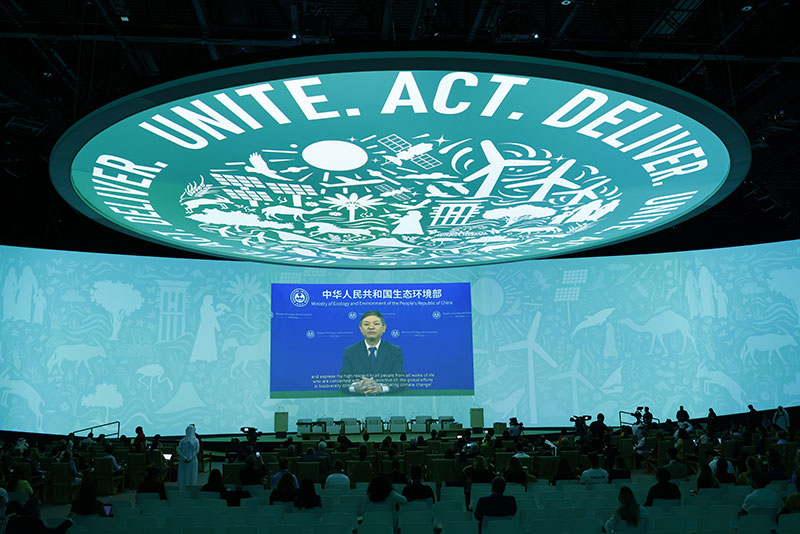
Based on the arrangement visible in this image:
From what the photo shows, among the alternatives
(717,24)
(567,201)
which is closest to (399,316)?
(567,201)

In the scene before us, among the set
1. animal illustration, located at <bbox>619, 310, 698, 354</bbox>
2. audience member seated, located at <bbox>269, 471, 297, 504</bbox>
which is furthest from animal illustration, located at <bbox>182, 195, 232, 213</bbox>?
animal illustration, located at <bbox>619, 310, 698, 354</bbox>

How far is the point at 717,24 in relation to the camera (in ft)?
40.6

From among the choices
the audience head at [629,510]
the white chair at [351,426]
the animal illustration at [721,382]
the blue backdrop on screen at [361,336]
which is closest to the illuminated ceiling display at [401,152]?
the audience head at [629,510]

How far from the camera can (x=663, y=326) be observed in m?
20.4

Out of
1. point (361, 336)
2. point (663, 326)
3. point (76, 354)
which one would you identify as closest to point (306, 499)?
point (361, 336)

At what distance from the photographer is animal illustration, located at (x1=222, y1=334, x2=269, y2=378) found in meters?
19.9

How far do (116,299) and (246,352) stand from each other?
4.35m

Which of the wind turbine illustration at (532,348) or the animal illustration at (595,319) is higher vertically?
the animal illustration at (595,319)

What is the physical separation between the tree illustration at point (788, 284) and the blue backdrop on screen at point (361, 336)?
9995 millimetres

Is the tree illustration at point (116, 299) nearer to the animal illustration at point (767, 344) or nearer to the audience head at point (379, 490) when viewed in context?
the audience head at point (379, 490)

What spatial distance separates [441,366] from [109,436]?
10.6 metres

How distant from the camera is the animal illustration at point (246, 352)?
19.9m

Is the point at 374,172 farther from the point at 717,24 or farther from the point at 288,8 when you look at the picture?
the point at 717,24

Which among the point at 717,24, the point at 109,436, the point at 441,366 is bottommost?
the point at 109,436
